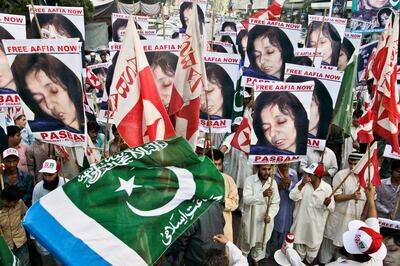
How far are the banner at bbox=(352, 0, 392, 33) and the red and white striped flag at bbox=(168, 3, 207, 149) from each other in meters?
10.6

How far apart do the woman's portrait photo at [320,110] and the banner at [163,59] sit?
1.67 m

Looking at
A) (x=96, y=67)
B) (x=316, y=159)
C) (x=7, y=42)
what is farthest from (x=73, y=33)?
(x=316, y=159)

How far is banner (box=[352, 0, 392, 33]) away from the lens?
43.0 feet

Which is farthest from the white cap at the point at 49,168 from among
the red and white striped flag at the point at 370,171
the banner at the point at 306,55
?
the banner at the point at 306,55

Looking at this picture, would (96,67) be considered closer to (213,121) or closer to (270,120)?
(213,121)

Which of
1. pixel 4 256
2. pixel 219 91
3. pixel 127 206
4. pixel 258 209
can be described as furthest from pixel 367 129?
pixel 4 256

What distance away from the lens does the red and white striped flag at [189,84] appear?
427 cm

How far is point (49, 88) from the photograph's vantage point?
402 centimetres

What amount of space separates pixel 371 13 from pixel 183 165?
543 inches

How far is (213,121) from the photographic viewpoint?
5.19 m

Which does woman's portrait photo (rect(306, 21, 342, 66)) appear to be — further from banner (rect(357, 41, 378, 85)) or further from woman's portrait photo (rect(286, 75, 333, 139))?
woman's portrait photo (rect(286, 75, 333, 139))

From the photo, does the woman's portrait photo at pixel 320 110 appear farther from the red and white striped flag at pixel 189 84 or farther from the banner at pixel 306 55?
the banner at pixel 306 55

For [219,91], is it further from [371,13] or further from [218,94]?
[371,13]

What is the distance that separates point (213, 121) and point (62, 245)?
3265mm
